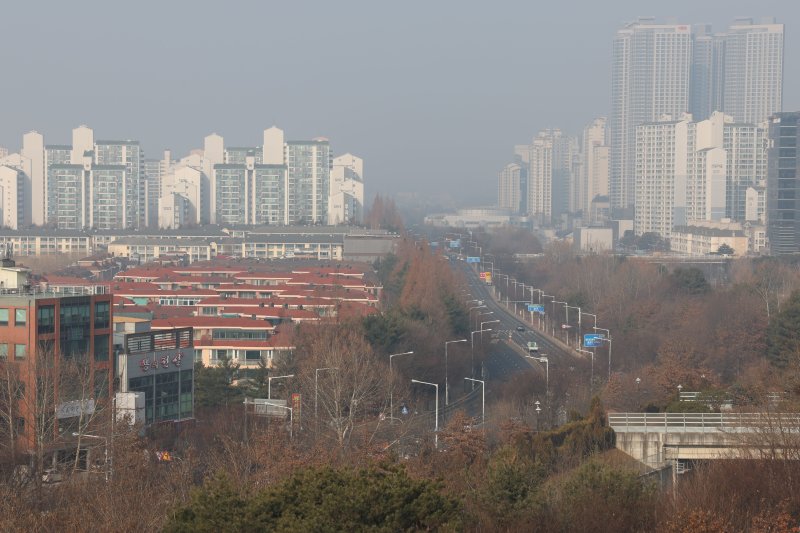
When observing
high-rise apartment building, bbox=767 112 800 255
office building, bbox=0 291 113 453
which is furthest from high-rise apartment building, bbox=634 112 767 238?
office building, bbox=0 291 113 453

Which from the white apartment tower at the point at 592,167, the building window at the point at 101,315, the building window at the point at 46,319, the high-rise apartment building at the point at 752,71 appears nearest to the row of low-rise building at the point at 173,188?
the white apartment tower at the point at 592,167

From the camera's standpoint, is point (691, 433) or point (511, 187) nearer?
point (691, 433)

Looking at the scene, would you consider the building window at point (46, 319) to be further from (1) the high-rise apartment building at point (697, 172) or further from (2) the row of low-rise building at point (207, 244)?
(1) the high-rise apartment building at point (697, 172)

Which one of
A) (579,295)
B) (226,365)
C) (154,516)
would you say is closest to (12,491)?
(154,516)

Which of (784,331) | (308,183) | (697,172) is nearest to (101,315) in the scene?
(784,331)

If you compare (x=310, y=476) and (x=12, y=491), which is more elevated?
(x=310, y=476)

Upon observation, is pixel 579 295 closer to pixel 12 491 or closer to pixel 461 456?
pixel 461 456

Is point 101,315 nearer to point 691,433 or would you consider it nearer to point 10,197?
point 691,433
